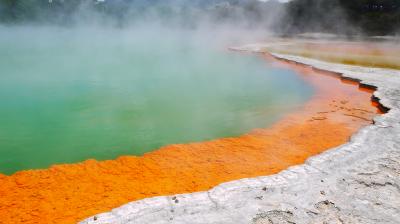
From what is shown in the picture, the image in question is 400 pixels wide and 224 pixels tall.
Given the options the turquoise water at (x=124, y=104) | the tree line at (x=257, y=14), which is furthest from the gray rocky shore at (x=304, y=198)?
the tree line at (x=257, y=14)

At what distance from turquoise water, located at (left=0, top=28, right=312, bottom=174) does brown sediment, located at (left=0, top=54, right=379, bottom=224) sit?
1.25 ft

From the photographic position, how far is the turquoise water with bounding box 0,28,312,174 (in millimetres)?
5059

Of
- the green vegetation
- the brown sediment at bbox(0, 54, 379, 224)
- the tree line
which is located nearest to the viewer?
the brown sediment at bbox(0, 54, 379, 224)

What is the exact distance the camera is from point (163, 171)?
412 centimetres

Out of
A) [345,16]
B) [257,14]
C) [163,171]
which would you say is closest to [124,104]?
[163,171]

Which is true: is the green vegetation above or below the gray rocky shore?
above

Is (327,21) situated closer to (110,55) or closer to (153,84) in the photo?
(110,55)

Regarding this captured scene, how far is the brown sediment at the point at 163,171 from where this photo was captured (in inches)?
133

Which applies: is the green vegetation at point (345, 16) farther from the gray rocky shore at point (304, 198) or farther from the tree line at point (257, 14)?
the gray rocky shore at point (304, 198)

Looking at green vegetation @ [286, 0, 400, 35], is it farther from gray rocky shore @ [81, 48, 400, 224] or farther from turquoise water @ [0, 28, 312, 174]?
gray rocky shore @ [81, 48, 400, 224]

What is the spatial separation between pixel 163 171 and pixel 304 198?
1780mm

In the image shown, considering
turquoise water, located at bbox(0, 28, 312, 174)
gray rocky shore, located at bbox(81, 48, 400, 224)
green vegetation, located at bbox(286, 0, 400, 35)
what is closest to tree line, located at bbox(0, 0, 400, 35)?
green vegetation, located at bbox(286, 0, 400, 35)

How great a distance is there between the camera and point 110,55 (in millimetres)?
14875

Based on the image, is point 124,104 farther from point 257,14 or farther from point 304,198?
point 257,14
